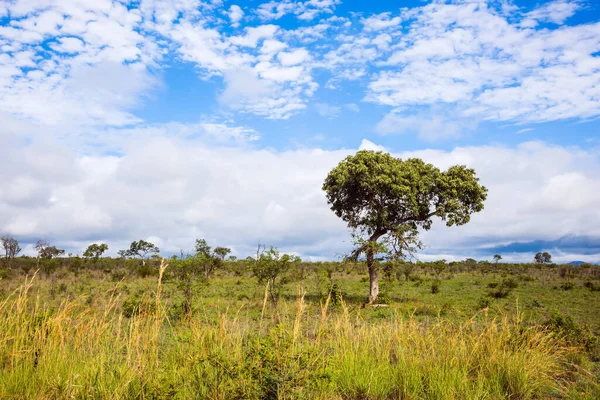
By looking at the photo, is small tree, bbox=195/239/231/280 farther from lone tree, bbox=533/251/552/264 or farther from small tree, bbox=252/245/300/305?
lone tree, bbox=533/251/552/264

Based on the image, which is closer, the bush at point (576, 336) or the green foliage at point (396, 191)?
the bush at point (576, 336)

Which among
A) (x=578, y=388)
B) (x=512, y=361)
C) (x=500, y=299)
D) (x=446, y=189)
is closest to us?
(x=512, y=361)

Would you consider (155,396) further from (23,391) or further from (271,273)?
(271,273)

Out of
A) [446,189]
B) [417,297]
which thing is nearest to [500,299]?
[417,297]

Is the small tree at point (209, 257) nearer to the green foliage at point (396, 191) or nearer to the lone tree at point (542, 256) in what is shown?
the green foliage at point (396, 191)

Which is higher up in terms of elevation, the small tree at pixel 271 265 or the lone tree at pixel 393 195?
the lone tree at pixel 393 195

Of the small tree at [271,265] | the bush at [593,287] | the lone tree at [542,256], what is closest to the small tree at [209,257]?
the small tree at [271,265]

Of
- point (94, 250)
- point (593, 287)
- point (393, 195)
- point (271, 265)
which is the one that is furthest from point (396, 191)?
point (94, 250)

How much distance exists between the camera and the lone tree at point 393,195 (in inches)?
856

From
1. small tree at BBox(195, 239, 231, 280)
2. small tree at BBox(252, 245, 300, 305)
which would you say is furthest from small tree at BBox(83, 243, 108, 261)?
small tree at BBox(252, 245, 300, 305)

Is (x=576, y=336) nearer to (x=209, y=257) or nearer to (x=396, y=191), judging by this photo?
(x=396, y=191)

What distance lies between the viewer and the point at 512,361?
22.6 feet

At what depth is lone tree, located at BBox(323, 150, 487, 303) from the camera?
21734 millimetres

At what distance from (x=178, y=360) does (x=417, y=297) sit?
835 inches
